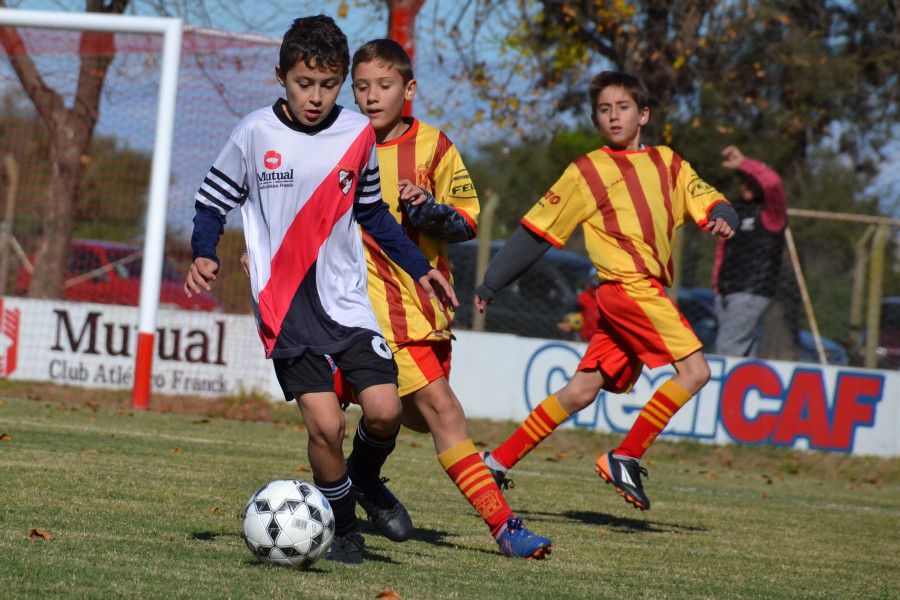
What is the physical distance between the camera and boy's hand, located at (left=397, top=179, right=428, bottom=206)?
14.7ft

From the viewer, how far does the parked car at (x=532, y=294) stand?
1173 centimetres

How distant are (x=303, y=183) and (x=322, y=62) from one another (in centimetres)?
40

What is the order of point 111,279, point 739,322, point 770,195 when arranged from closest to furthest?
point 770,195, point 739,322, point 111,279

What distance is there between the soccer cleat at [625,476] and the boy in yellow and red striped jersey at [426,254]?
1.18 meters

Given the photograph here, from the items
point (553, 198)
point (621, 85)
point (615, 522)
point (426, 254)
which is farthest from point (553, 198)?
point (615, 522)

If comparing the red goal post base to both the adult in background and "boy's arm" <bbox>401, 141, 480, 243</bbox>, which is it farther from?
"boy's arm" <bbox>401, 141, 480, 243</bbox>

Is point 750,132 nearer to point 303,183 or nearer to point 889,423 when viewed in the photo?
point 889,423

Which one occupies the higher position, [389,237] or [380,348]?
[389,237]

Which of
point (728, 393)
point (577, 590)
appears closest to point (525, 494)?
point (577, 590)

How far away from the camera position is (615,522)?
623cm

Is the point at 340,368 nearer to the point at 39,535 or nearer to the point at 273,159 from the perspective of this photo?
the point at 273,159

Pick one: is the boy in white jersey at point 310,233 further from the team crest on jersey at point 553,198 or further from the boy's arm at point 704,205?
the boy's arm at point 704,205

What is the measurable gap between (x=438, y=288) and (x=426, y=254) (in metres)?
0.63

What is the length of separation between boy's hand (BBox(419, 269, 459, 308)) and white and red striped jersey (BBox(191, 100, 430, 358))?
230 mm
